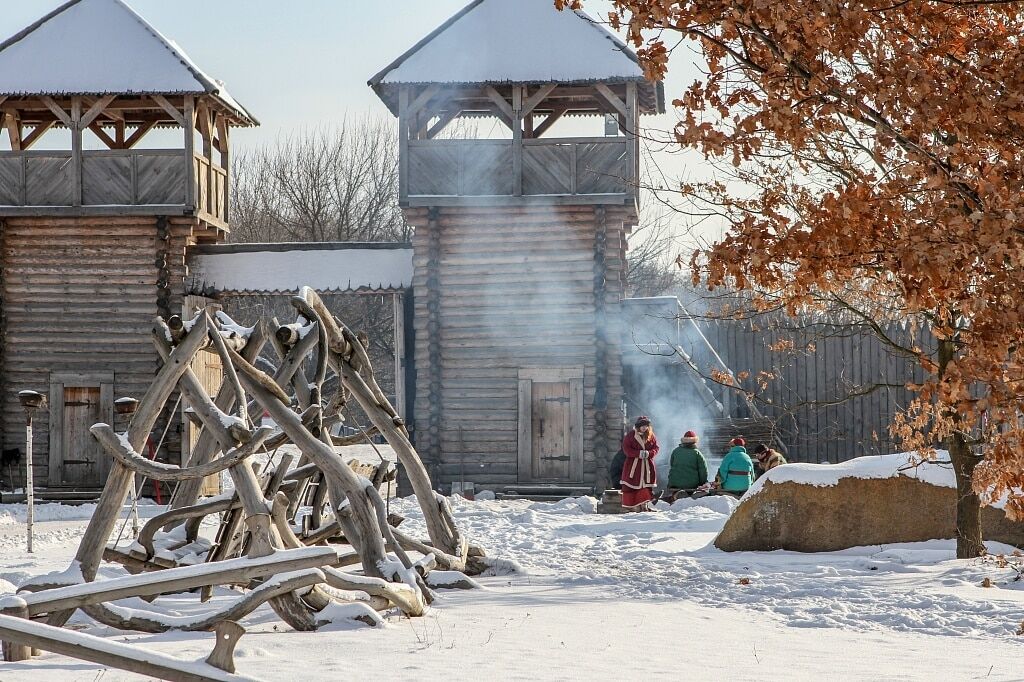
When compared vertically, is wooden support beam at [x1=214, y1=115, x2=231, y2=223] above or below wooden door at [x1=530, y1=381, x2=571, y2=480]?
above

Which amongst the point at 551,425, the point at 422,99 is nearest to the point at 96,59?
the point at 422,99

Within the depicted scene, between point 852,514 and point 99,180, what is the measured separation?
13986 millimetres

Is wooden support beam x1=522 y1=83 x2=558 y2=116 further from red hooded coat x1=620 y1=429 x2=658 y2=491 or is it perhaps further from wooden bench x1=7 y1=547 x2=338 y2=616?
wooden bench x1=7 y1=547 x2=338 y2=616

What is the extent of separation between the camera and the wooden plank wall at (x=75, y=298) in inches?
762

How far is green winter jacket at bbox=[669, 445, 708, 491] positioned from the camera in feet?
51.9

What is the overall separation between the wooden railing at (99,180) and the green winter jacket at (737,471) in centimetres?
980

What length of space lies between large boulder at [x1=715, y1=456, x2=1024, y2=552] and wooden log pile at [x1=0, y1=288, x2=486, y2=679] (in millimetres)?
3314

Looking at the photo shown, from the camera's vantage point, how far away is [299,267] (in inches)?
773

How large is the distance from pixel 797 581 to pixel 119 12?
54.0 feet

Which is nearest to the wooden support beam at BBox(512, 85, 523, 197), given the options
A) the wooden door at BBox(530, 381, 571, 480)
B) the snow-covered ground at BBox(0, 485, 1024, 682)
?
the wooden door at BBox(530, 381, 571, 480)

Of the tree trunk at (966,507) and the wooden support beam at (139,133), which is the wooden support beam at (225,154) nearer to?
the wooden support beam at (139,133)

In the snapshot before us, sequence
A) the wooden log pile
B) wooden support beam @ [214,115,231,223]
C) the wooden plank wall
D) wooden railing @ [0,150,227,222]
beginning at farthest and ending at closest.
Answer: wooden support beam @ [214,115,231,223] < the wooden plank wall < wooden railing @ [0,150,227,222] < the wooden log pile

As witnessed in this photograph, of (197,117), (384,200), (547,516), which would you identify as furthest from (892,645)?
(384,200)

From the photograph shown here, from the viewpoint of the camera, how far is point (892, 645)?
6.82 m
